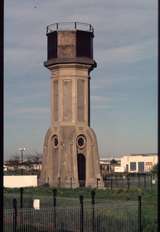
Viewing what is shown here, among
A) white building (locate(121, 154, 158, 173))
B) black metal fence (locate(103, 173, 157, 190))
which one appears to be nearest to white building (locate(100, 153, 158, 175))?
white building (locate(121, 154, 158, 173))

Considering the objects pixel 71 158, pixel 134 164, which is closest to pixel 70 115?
pixel 71 158

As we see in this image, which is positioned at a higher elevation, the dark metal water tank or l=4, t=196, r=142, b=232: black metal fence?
the dark metal water tank

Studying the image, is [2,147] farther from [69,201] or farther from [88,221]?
[69,201]

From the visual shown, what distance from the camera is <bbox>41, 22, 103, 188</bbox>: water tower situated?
178ft

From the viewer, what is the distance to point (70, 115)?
54.6 meters

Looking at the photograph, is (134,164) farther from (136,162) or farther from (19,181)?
(19,181)

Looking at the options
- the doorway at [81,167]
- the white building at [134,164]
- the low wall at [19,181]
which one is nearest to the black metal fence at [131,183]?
the doorway at [81,167]

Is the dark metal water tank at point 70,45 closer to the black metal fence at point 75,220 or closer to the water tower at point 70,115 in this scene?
the water tower at point 70,115

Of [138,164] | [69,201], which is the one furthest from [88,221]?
[138,164]

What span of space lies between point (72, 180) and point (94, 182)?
2446mm

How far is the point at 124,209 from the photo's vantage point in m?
15.9

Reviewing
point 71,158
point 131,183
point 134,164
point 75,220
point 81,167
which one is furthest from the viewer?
point 134,164

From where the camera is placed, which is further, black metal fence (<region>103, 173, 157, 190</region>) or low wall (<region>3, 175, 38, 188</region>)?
low wall (<region>3, 175, 38, 188</region>)

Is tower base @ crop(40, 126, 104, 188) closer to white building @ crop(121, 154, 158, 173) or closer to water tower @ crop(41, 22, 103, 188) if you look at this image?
water tower @ crop(41, 22, 103, 188)
